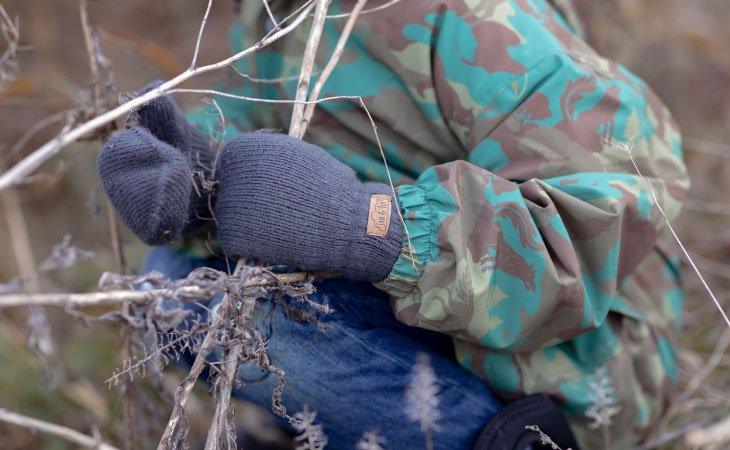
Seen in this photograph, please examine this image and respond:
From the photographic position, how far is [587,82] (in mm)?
947

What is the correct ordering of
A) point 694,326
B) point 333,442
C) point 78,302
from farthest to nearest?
1. point 694,326
2. point 333,442
3. point 78,302

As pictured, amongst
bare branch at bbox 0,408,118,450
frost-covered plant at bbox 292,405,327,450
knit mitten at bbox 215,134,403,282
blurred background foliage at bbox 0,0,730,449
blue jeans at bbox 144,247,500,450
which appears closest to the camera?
bare branch at bbox 0,408,118,450

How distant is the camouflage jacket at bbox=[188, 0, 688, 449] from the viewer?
867 mm

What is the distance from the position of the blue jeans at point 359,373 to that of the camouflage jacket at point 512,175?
7 centimetres

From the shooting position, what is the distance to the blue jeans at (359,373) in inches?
36.2

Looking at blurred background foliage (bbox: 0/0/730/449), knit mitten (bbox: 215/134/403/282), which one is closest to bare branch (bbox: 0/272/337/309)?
knit mitten (bbox: 215/134/403/282)

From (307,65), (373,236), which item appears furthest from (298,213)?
(307,65)

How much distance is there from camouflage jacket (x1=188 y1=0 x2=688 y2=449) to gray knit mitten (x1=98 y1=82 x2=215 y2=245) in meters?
0.23

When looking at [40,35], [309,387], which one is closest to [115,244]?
[309,387]

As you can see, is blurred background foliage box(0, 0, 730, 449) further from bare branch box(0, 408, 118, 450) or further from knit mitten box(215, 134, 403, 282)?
bare branch box(0, 408, 118, 450)

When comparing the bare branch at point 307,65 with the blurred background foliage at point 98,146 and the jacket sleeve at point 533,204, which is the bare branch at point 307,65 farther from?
the blurred background foliage at point 98,146

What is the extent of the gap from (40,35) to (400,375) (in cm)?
195

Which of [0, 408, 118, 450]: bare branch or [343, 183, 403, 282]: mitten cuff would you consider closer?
[0, 408, 118, 450]: bare branch

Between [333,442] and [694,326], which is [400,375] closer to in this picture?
[333,442]
